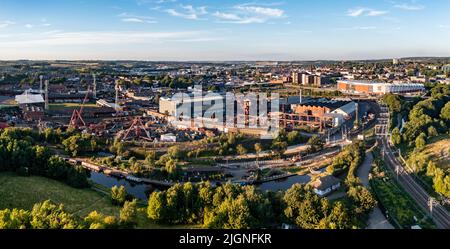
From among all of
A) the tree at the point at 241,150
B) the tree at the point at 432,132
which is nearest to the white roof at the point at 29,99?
the tree at the point at 241,150

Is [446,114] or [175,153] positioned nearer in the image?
[175,153]

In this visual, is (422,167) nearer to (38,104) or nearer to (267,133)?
(267,133)

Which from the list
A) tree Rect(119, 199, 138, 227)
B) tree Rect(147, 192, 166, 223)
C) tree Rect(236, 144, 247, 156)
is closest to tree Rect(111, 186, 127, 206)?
tree Rect(119, 199, 138, 227)

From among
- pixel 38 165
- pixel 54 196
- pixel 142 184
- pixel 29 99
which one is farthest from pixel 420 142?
pixel 29 99

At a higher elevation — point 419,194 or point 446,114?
point 446,114

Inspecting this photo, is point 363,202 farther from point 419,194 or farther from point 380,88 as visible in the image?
point 380,88

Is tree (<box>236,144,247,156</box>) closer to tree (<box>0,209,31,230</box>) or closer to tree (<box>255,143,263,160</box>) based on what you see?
tree (<box>255,143,263,160</box>)

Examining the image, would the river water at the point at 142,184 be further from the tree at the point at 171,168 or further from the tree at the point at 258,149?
the tree at the point at 258,149
